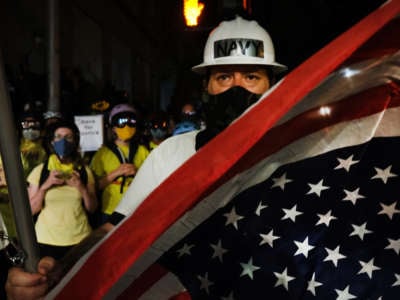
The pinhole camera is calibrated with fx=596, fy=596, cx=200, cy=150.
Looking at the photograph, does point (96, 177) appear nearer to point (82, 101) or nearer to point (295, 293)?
point (295, 293)

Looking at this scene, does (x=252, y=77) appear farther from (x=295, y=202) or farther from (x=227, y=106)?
(x=295, y=202)

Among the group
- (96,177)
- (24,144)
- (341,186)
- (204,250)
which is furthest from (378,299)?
(24,144)

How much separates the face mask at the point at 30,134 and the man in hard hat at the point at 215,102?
3662 millimetres

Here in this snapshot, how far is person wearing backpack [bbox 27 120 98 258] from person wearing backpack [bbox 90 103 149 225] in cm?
41

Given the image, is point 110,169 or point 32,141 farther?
point 32,141

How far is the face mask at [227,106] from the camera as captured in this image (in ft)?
9.82

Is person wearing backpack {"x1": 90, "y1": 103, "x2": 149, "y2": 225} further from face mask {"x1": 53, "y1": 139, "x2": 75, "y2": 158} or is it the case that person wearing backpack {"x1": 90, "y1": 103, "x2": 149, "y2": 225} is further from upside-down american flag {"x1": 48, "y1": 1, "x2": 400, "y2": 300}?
upside-down american flag {"x1": 48, "y1": 1, "x2": 400, "y2": 300}

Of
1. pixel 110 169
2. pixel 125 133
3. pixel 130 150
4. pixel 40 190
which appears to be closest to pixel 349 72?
pixel 40 190

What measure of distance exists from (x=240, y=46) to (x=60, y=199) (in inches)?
106

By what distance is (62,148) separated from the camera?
5.80 metres

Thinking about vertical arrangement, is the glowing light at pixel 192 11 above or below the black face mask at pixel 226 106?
below

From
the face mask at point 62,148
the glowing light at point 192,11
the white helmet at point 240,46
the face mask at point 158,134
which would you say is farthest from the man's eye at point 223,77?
the glowing light at point 192,11

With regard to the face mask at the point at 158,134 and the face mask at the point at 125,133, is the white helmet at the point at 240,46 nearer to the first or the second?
the face mask at the point at 125,133

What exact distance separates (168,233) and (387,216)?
2.45 ft
